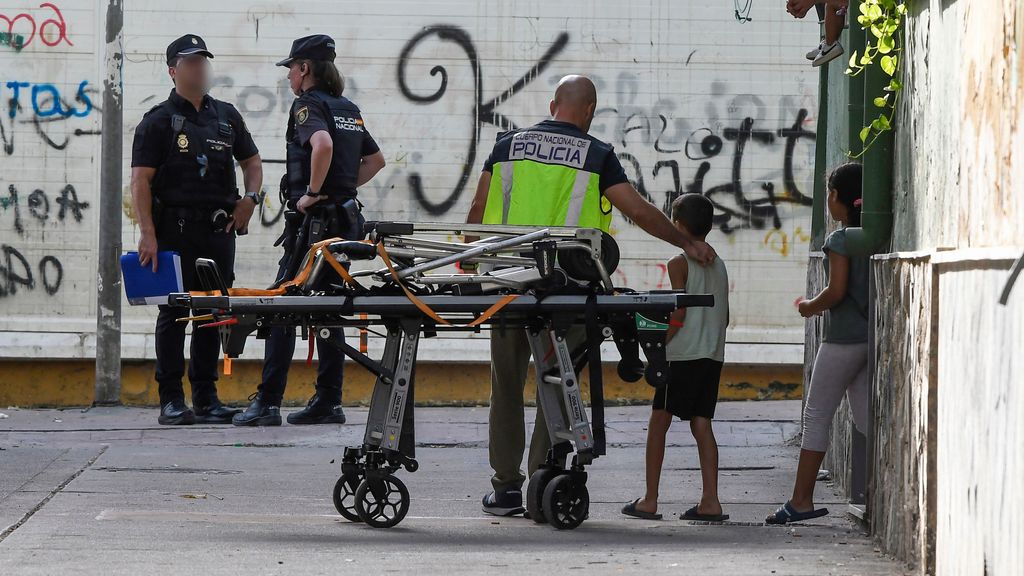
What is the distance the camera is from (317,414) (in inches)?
352

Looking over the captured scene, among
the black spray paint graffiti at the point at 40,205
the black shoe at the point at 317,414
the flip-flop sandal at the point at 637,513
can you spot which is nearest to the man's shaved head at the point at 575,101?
the flip-flop sandal at the point at 637,513

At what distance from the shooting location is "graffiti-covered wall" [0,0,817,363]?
34.5 ft

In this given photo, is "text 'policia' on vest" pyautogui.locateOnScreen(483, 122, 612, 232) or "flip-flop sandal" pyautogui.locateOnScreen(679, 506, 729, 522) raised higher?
"text 'policia' on vest" pyautogui.locateOnScreen(483, 122, 612, 232)

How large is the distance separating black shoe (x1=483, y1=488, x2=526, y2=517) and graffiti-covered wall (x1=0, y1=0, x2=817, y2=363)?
14.4ft

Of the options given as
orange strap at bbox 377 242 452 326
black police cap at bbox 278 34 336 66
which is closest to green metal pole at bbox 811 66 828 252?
black police cap at bbox 278 34 336 66

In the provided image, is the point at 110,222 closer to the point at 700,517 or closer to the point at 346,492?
the point at 346,492

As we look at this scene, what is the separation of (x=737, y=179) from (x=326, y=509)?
199 inches

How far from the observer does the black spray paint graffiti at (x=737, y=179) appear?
34.9 ft

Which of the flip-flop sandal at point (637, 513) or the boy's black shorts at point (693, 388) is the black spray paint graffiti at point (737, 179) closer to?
the boy's black shorts at point (693, 388)

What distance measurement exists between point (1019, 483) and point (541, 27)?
23.8 feet

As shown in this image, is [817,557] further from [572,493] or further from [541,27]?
[541,27]

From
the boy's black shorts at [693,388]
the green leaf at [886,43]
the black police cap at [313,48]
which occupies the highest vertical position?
the black police cap at [313,48]

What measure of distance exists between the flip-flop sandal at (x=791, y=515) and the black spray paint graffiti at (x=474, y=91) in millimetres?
4887

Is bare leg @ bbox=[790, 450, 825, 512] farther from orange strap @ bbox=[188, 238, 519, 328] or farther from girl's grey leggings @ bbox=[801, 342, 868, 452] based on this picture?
orange strap @ bbox=[188, 238, 519, 328]
